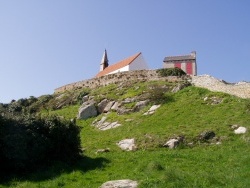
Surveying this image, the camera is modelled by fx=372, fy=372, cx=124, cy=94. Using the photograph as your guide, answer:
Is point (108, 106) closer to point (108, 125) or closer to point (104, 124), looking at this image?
point (104, 124)

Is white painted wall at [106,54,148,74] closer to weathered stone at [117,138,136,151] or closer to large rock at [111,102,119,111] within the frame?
large rock at [111,102,119,111]

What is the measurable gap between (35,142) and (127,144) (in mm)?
8096

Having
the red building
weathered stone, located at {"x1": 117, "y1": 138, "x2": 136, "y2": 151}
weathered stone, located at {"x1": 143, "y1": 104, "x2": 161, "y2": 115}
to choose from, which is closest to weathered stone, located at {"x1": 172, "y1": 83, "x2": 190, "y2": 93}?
weathered stone, located at {"x1": 143, "y1": 104, "x2": 161, "y2": 115}

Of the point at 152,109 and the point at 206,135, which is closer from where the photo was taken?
the point at 206,135

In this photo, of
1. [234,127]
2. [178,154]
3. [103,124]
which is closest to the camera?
[178,154]

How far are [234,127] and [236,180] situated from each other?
38.5ft

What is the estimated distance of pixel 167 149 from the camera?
26.5 m

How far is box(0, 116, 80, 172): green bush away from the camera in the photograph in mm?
21828

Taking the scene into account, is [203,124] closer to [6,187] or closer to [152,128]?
[152,128]

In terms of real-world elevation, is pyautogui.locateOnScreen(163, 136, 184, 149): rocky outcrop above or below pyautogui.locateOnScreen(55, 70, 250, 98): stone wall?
below

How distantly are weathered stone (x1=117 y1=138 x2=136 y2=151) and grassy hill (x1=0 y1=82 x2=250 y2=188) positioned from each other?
1.54 feet

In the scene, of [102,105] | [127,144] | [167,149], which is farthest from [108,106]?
[167,149]

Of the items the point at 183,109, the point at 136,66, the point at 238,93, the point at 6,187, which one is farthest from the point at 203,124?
the point at 136,66

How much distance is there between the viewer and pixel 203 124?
3048cm
